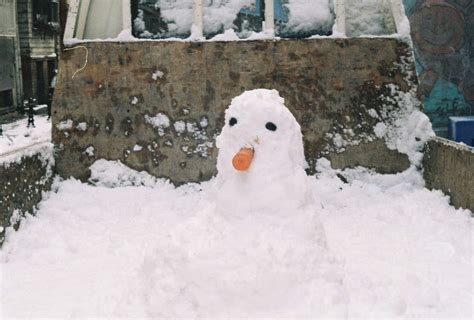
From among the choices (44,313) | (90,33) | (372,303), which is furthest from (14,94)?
(372,303)

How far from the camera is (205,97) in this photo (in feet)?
21.9

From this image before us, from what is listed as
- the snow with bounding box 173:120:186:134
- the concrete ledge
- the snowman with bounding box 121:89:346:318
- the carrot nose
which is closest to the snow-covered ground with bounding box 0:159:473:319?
the snowman with bounding box 121:89:346:318

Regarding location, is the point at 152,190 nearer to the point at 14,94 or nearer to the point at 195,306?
the point at 195,306

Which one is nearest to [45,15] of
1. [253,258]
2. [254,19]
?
[254,19]

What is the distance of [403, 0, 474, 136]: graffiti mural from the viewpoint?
461 inches

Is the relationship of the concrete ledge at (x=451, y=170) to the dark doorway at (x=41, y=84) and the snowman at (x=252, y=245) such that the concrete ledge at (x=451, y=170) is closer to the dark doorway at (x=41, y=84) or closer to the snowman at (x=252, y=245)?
the snowman at (x=252, y=245)

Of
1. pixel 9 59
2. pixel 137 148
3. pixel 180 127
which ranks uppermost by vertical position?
pixel 9 59

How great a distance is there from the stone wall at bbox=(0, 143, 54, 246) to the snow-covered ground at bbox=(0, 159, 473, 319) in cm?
15

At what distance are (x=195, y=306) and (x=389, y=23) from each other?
17.4 feet

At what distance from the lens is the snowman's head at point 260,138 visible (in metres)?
3.56

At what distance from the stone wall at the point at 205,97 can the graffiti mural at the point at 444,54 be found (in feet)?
18.9

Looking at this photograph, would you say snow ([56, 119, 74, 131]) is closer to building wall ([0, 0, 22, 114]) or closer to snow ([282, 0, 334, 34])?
snow ([282, 0, 334, 34])

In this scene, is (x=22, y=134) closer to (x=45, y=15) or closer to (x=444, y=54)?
(x=45, y=15)

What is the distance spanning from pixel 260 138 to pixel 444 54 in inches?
386
